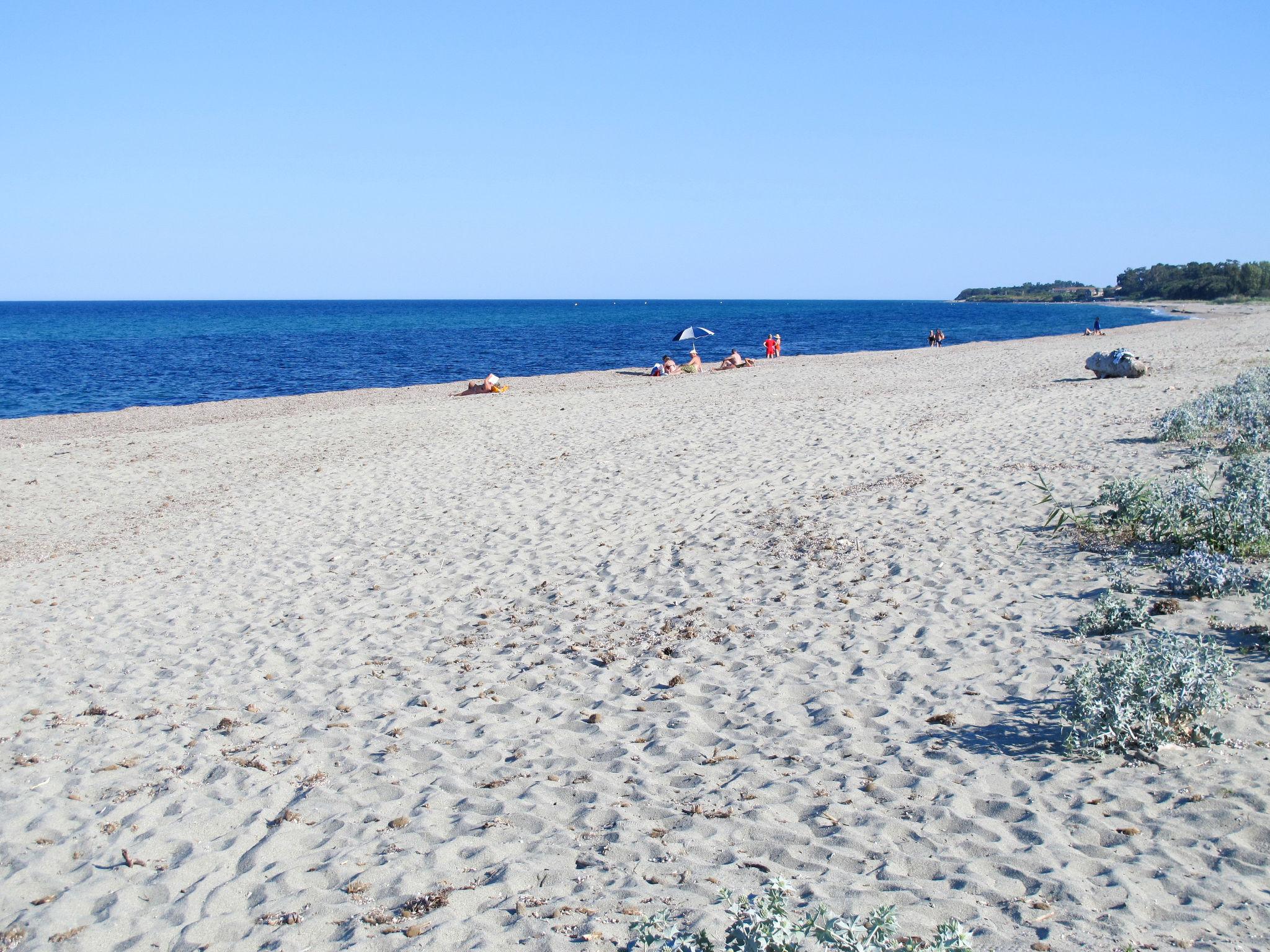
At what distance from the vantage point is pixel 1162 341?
3247cm

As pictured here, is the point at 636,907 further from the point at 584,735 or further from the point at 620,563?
the point at 620,563

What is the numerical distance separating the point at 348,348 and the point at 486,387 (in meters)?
31.9

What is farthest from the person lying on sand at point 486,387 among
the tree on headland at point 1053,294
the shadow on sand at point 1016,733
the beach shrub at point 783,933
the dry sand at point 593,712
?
the tree on headland at point 1053,294

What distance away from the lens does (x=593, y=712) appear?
5.91 metres

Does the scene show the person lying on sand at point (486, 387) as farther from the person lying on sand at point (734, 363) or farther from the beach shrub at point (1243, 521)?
the beach shrub at point (1243, 521)

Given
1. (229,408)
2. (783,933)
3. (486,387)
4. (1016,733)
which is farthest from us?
(486,387)

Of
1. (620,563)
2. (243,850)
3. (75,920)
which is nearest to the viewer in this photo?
(75,920)

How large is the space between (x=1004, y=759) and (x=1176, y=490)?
14.2 ft

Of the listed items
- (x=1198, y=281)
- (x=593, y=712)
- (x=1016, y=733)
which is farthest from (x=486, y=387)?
(x=1198, y=281)

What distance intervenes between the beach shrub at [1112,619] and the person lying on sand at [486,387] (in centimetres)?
1970

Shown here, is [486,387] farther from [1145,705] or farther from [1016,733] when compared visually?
[1145,705]

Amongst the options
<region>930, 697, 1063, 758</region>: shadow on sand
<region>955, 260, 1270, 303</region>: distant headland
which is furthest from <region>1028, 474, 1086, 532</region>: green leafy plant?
<region>955, 260, 1270, 303</region>: distant headland

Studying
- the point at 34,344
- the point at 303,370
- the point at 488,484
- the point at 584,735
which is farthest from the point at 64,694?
the point at 34,344

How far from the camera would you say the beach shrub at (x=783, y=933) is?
2822mm
